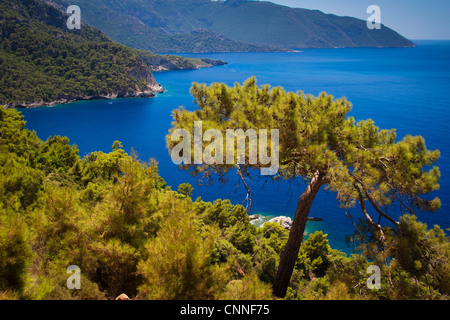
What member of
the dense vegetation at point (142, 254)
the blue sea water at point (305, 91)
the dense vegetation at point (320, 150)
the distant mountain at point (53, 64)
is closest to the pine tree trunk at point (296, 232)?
the dense vegetation at point (320, 150)

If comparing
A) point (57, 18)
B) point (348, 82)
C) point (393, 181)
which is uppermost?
point (57, 18)

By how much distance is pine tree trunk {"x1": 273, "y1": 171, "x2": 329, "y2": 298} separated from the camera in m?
5.81

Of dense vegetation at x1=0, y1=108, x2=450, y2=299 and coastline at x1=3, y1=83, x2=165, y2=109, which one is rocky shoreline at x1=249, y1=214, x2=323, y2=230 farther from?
coastline at x1=3, y1=83, x2=165, y2=109

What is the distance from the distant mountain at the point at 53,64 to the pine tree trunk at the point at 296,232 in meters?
65.4

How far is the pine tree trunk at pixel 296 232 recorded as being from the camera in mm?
5809

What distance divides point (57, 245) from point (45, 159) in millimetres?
16338

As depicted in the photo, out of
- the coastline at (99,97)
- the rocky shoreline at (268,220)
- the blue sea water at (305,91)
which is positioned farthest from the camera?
the coastline at (99,97)

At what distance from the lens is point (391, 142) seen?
5809mm

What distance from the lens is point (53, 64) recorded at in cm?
7550

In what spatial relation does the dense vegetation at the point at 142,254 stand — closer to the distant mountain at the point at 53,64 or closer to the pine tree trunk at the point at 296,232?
the pine tree trunk at the point at 296,232

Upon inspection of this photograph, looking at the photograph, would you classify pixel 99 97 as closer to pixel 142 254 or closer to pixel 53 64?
pixel 53 64

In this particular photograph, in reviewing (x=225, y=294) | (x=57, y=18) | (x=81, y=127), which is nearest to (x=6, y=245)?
(x=225, y=294)
